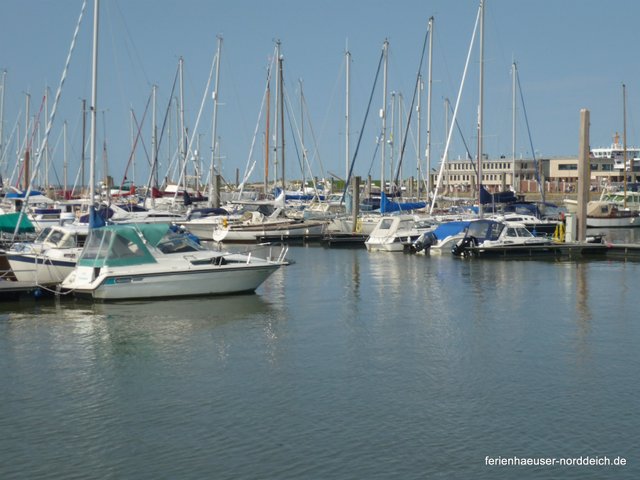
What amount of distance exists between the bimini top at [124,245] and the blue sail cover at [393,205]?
31608 millimetres

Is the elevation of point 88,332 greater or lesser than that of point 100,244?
lesser

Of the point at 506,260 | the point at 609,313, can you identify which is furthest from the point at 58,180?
the point at 609,313

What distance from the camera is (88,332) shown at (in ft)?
81.4

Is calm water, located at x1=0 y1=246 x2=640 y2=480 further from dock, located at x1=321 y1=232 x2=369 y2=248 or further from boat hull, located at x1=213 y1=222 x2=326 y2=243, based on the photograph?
boat hull, located at x1=213 y1=222 x2=326 y2=243

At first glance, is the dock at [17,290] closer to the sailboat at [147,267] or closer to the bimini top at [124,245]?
the sailboat at [147,267]

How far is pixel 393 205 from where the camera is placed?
61.3 metres

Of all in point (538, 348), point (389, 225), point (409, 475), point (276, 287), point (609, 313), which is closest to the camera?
point (409, 475)

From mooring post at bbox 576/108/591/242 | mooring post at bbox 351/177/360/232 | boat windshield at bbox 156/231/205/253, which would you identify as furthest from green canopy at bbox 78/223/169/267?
mooring post at bbox 351/177/360/232

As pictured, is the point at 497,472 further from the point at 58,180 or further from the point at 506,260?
the point at 58,180

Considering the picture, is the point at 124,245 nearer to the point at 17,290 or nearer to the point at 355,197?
the point at 17,290

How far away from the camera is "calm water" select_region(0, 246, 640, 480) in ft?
48.5

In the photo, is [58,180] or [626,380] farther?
[58,180]

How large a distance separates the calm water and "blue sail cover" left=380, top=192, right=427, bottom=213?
27816 mm

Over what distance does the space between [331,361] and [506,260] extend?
24153 mm
